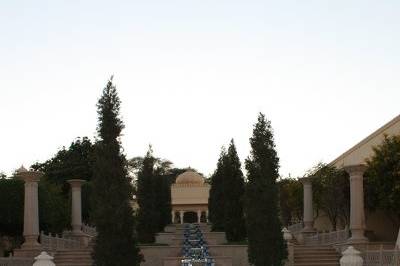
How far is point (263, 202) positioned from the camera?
24938mm

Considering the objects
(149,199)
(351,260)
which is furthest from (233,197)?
(351,260)

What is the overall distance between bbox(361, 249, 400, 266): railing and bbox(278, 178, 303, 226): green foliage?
19.0m

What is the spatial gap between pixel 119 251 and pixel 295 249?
10.5 m

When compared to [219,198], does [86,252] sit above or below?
below

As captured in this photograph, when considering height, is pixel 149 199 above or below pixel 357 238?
above

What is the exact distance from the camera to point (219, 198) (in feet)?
120

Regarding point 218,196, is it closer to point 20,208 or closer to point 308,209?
point 308,209

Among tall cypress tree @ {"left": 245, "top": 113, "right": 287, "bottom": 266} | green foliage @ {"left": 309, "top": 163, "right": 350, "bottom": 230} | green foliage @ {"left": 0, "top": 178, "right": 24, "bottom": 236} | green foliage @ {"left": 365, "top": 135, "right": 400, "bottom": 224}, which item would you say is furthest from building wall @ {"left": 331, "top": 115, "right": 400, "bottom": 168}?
green foliage @ {"left": 0, "top": 178, "right": 24, "bottom": 236}

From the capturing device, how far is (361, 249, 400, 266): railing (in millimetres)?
22547

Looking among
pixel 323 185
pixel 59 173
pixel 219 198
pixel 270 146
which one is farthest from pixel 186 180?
pixel 270 146

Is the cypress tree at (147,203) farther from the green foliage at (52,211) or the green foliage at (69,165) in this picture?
the green foliage at (69,165)

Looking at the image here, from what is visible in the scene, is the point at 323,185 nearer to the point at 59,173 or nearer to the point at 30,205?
the point at 30,205

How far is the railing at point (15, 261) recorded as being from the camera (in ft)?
84.7

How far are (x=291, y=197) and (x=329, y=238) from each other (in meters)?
15.0
